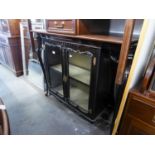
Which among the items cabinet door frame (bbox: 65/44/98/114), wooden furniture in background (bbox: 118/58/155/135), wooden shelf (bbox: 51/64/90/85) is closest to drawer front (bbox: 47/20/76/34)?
cabinet door frame (bbox: 65/44/98/114)

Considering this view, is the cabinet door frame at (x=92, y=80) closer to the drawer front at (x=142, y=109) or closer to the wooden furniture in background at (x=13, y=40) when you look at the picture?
the drawer front at (x=142, y=109)

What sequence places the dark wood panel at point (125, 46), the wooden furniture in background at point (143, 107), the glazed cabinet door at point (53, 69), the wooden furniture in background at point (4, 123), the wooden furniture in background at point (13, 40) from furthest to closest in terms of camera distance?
the wooden furniture in background at point (13, 40), the glazed cabinet door at point (53, 69), the wooden furniture in background at point (143, 107), the dark wood panel at point (125, 46), the wooden furniture in background at point (4, 123)

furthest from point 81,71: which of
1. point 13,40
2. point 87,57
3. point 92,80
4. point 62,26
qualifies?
point 13,40

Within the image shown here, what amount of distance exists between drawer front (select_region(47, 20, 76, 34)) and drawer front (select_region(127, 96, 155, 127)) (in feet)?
2.82

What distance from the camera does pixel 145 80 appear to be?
0.90 metres

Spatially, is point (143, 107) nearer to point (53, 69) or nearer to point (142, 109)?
point (142, 109)

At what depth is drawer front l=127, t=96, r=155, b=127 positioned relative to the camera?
89cm

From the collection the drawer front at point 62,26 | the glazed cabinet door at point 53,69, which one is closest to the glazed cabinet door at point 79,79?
the glazed cabinet door at point 53,69

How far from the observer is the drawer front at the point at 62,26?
1.17 meters

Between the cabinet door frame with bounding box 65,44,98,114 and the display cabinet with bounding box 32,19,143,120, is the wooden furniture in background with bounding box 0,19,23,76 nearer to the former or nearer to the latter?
the display cabinet with bounding box 32,19,143,120

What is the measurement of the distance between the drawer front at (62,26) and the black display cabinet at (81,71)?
0.12 metres
